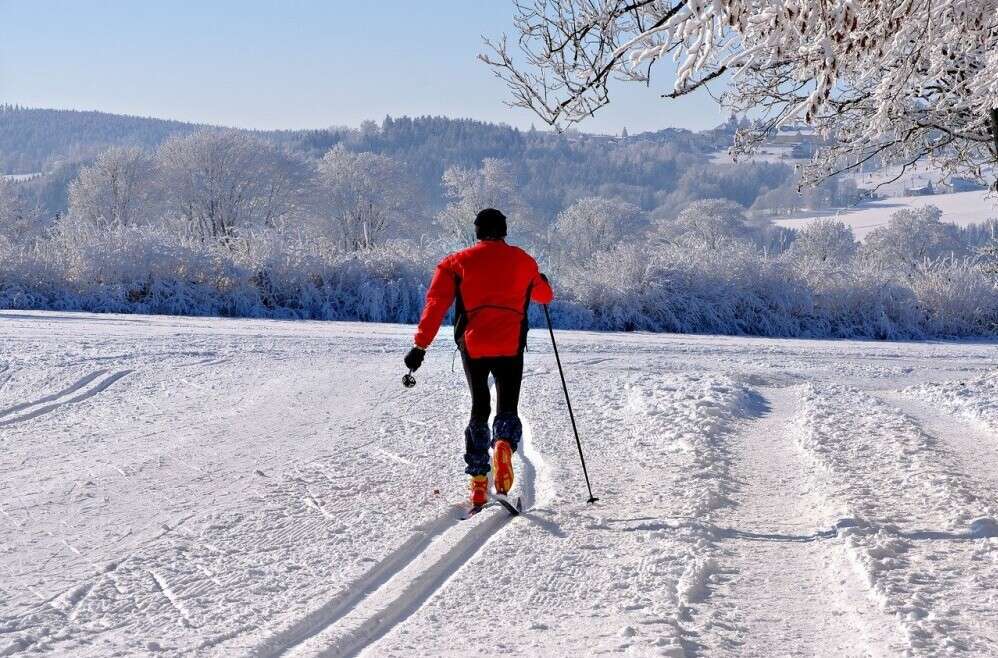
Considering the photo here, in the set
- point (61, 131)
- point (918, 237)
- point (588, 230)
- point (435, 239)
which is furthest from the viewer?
point (61, 131)

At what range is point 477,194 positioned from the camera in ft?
190

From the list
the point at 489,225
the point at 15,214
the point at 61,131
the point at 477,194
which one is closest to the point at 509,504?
the point at 489,225

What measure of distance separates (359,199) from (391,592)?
51083 mm

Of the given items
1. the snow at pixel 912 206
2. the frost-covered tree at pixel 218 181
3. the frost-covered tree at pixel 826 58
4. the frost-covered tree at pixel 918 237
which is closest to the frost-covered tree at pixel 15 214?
the frost-covered tree at pixel 218 181

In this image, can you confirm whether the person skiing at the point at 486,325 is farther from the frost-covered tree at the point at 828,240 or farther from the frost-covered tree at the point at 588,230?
the frost-covered tree at the point at 828,240

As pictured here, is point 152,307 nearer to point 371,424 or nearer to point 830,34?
point 371,424

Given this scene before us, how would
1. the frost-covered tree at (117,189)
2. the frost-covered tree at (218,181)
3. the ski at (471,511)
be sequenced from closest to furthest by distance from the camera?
the ski at (471,511)
the frost-covered tree at (218,181)
the frost-covered tree at (117,189)

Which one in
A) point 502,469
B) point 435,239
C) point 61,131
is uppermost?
point 61,131

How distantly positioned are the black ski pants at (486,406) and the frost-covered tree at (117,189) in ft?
162

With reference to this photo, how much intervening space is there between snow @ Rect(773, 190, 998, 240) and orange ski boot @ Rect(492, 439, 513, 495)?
64.8 metres

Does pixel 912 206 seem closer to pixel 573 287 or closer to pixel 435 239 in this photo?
pixel 435 239

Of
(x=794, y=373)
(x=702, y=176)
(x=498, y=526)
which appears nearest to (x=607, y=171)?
(x=702, y=176)

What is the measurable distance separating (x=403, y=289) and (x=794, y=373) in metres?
12.6

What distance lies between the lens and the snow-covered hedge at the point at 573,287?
21.3m
